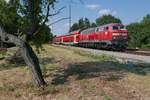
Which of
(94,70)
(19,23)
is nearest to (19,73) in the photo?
(19,23)

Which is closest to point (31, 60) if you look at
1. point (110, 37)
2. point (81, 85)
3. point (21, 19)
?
→ point (81, 85)

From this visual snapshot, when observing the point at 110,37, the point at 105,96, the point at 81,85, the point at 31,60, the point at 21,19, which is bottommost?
the point at 105,96

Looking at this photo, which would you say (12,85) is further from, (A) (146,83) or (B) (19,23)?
(A) (146,83)

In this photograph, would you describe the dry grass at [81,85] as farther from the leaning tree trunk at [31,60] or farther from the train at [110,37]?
the train at [110,37]

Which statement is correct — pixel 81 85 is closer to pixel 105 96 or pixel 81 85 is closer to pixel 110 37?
pixel 105 96

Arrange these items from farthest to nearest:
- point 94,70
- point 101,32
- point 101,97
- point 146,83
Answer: point 101,32
point 94,70
point 146,83
point 101,97

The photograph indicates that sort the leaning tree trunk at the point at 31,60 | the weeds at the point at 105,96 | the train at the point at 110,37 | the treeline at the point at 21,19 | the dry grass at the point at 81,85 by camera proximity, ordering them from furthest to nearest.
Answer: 1. the train at the point at 110,37
2. the treeline at the point at 21,19
3. the leaning tree trunk at the point at 31,60
4. the dry grass at the point at 81,85
5. the weeds at the point at 105,96

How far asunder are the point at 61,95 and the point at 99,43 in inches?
1335

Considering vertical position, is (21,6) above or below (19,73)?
above

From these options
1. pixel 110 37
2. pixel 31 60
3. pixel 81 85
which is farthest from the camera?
pixel 110 37

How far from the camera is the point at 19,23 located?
45.4 ft

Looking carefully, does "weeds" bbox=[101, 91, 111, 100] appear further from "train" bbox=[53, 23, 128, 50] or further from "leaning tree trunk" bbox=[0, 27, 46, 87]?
"train" bbox=[53, 23, 128, 50]

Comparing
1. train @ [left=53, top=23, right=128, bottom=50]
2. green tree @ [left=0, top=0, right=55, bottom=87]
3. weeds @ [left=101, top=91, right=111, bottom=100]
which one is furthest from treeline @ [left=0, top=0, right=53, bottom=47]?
train @ [left=53, top=23, right=128, bottom=50]

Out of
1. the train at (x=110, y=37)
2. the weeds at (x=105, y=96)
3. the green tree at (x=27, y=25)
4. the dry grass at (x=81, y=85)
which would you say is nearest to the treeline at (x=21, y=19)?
the green tree at (x=27, y=25)
